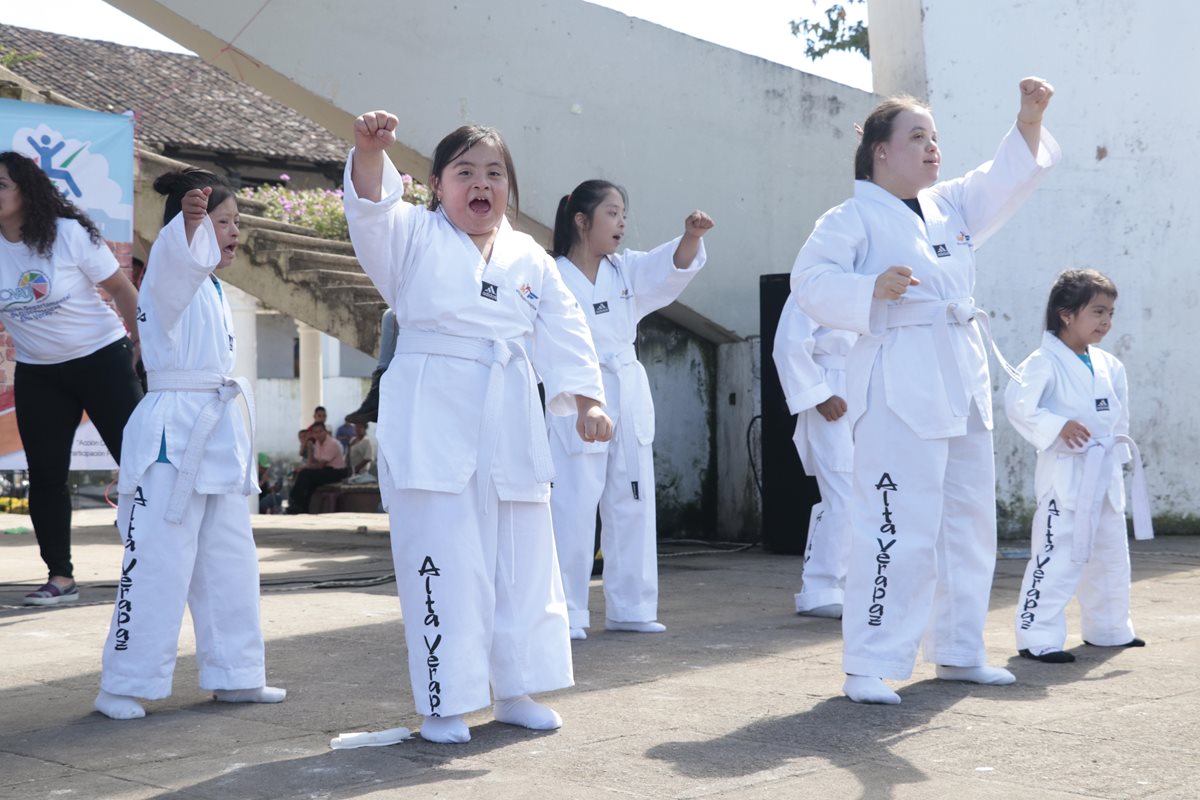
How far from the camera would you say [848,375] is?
173 inches

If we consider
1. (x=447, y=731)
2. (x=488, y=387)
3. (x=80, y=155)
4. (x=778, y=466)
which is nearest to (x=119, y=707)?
(x=447, y=731)

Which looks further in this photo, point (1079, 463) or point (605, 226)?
point (605, 226)

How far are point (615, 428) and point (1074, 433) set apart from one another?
1.80 m

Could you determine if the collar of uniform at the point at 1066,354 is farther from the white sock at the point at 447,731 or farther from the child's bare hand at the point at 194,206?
the child's bare hand at the point at 194,206

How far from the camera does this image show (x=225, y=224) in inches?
177

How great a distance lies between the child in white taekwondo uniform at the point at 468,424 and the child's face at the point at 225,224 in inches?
34.1

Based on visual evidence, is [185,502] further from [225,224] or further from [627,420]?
[627,420]

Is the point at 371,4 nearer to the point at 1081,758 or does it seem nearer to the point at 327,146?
the point at 1081,758

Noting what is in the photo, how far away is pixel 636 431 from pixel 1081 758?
2.81 m

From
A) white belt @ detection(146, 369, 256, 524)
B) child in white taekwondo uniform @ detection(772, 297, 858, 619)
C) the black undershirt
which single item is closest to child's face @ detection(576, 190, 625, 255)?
child in white taekwondo uniform @ detection(772, 297, 858, 619)

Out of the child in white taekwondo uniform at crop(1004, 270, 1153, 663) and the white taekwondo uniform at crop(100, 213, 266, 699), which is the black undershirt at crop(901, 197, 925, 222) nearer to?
the child in white taekwondo uniform at crop(1004, 270, 1153, 663)

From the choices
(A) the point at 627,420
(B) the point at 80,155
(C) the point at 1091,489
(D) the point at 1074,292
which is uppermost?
(B) the point at 80,155

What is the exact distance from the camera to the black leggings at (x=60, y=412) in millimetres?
6168

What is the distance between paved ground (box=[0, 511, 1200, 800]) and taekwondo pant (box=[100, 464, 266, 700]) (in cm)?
13
